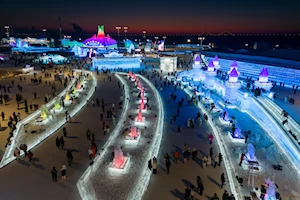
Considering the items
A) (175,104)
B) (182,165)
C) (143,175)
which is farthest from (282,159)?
(175,104)

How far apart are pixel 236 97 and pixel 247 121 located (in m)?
6.67

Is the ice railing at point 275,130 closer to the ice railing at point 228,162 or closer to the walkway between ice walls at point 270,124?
the walkway between ice walls at point 270,124

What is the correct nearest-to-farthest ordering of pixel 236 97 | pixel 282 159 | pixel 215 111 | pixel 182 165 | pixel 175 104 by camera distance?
1. pixel 182 165
2. pixel 282 159
3. pixel 215 111
4. pixel 175 104
5. pixel 236 97

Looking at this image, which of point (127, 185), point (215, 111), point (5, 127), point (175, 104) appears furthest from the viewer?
point (175, 104)

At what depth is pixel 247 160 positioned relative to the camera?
12445 mm

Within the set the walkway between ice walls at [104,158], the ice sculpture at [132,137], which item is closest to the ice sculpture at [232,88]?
the walkway between ice walls at [104,158]

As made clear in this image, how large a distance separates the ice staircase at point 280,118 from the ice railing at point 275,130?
0.20 metres

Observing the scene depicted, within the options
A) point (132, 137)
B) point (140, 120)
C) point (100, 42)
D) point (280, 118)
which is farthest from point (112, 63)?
point (280, 118)

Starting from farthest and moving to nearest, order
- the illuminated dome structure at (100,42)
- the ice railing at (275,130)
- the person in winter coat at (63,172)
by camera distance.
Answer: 1. the illuminated dome structure at (100,42)
2. the ice railing at (275,130)
3. the person in winter coat at (63,172)

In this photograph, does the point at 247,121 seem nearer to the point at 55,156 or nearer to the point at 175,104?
the point at 175,104

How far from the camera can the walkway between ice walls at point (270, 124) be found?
46.1 ft

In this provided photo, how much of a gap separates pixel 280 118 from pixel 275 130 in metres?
1.11

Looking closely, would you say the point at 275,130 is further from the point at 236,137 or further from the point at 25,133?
the point at 25,133

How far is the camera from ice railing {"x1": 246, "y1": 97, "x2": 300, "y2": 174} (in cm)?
1388
